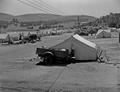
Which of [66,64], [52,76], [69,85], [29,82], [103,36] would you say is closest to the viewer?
[69,85]

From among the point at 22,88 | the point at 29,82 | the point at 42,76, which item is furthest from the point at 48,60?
the point at 22,88

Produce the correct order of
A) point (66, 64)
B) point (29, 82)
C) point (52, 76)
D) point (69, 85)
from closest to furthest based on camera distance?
point (69, 85) < point (29, 82) < point (52, 76) < point (66, 64)

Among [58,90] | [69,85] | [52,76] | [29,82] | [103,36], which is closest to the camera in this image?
[58,90]

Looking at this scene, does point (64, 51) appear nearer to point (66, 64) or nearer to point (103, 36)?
point (66, 64)

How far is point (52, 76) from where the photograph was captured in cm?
1391

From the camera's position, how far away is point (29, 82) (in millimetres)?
12352

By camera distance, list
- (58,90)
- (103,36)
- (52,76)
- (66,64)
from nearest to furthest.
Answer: (58,90) < (52,76) < (66,64) < (103,36)

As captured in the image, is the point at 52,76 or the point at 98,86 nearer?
the point at 98,86

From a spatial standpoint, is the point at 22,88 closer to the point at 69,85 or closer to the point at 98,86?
the point at 69,85

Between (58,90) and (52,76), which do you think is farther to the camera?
(52,76)

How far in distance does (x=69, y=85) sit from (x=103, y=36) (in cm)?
4853

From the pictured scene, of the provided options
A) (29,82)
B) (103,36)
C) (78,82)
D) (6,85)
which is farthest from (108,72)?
(103,36)

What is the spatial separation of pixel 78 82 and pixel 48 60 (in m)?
7.62

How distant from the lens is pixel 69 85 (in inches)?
447
